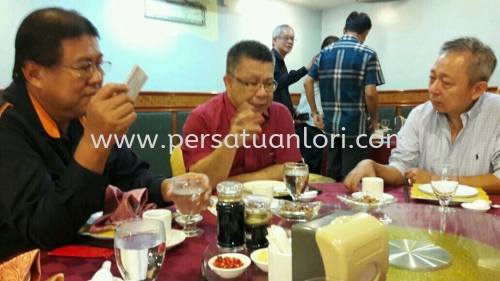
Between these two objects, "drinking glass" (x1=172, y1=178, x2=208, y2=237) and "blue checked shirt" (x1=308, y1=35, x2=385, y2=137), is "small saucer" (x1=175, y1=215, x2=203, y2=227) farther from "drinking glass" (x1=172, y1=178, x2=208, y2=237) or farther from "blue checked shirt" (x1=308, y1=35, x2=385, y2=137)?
"blue checked shirt" (x1=308, y1=35, x2=385, y2=137)

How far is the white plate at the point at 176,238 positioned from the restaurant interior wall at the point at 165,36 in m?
3.13

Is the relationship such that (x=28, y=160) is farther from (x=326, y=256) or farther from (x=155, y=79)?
(x=155, y=79)

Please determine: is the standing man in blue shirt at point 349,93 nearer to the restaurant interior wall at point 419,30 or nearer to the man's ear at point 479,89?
the man's ear at point 479,89

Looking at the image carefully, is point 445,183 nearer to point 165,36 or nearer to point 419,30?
point 165,36

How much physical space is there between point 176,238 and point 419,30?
5591 mm

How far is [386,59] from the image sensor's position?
19.6 ft

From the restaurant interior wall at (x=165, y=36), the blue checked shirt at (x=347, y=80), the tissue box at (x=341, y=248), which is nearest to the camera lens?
the tissue box at (x=341, y=248)

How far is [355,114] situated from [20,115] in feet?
8.58

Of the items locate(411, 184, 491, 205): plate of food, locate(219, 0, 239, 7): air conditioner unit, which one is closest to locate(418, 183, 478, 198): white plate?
locate(411, 184, 491, 205): plate of food

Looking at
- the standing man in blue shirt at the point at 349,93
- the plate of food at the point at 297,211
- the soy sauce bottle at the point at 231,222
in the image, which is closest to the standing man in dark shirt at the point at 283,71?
the standing man in blue shirt at the point at 349,93

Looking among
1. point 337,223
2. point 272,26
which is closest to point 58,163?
point 337,223

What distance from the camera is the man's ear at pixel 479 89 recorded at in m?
1.80

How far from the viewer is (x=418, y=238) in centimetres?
100

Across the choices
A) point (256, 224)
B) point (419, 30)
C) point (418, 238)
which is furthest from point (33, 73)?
point (419, 30)
